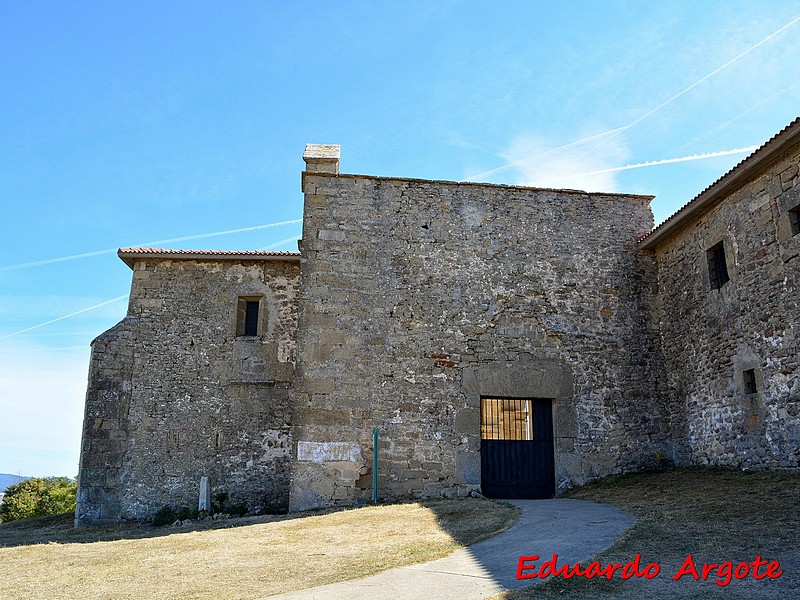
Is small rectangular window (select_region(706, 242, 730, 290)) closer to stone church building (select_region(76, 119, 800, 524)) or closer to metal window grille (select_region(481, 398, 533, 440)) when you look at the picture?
stone church building (select_region(76, 119, 800, 524))

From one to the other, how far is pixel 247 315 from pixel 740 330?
9.08m

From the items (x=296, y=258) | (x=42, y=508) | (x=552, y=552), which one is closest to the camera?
(x=552, y=552)

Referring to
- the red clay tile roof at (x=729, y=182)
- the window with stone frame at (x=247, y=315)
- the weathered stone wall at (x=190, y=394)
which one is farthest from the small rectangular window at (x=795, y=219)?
the window with stone frame at (x=247, y=315)

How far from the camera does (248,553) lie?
6859 mm

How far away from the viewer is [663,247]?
12.2m

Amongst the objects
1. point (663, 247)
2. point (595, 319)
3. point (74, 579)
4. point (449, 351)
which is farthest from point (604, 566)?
point (663, 247)

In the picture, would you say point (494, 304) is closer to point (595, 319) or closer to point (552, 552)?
point (595, 319)

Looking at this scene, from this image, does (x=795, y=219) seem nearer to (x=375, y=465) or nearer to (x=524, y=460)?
(x=524, y=460)

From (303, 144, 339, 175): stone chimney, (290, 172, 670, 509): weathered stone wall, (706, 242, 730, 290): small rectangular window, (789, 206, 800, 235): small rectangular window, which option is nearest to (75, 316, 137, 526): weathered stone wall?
(290, 172, 670, 509): weathered stone wall

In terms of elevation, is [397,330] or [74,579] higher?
[397,330]

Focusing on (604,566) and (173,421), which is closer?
(604,566)

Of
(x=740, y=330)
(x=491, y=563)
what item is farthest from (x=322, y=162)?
(x=491, y=563)

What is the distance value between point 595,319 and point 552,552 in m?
A: 6.85

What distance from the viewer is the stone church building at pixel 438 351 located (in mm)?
10531
